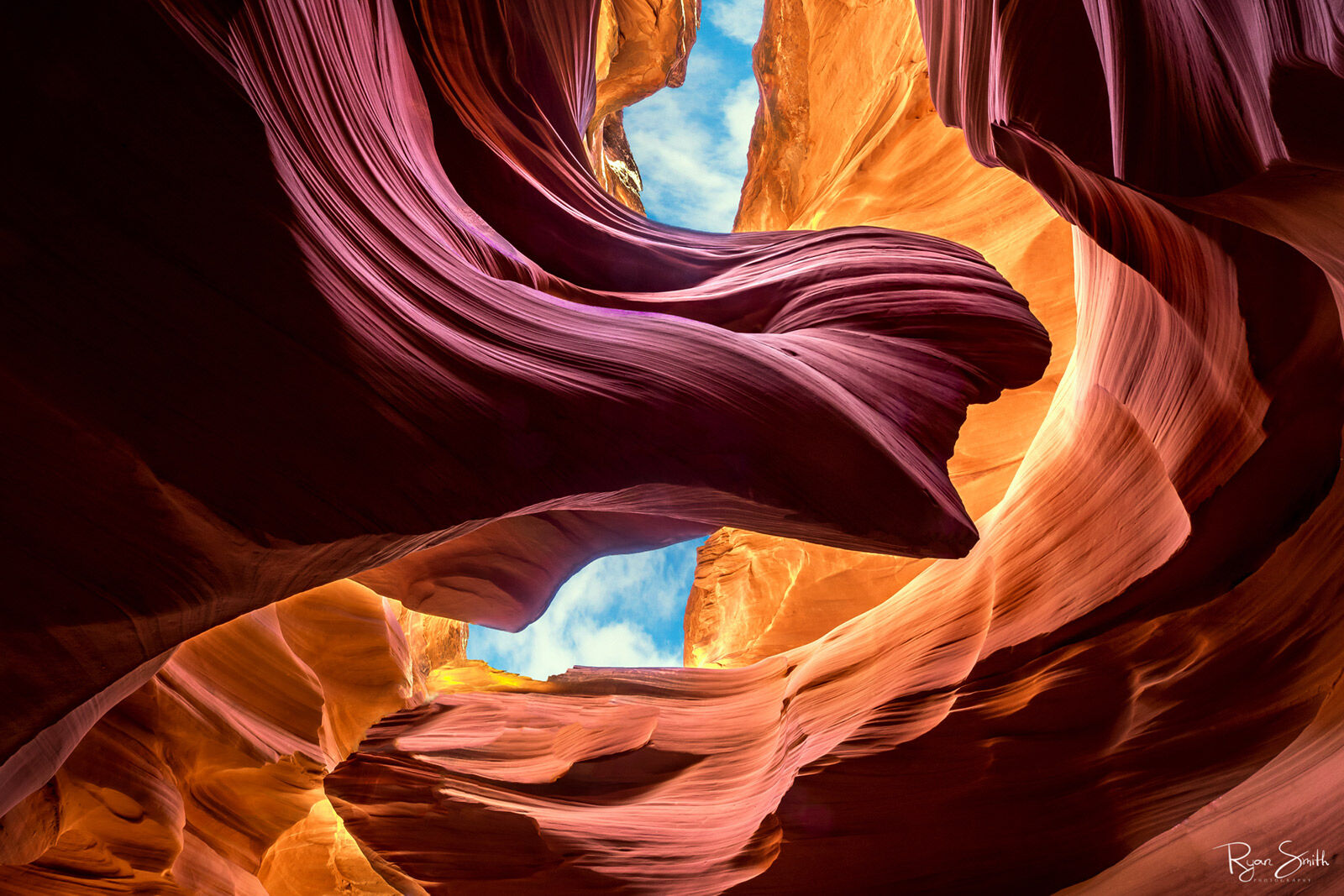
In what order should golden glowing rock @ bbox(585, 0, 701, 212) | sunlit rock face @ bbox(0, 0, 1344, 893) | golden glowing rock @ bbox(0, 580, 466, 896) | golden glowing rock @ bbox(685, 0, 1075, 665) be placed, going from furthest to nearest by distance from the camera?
1. golden glowing rock @ bbox(585, 0, 701, 212)
2. golden glowing rock @ bbox(685, 0, 1075, 665)
3. golden glowing rock @ bbox(0, 580, 466, 896)
4. sunlit rock face @ bbox(0, 0, 1344, 893)

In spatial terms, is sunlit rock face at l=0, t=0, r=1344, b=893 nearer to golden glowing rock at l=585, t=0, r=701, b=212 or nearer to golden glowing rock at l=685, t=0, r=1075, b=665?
golden glowing rock at l=685, t=0, r=1075, b=665

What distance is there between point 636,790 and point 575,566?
139 centimetres

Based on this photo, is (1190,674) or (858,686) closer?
(1190,674)

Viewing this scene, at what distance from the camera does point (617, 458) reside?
7.17 feet

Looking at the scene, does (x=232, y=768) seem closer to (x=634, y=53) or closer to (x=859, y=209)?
(x=859, y=209)

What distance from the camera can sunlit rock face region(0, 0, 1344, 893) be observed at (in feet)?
5.23

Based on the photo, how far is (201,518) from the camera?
1620 mm

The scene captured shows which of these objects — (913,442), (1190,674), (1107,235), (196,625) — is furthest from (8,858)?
(1107,235)

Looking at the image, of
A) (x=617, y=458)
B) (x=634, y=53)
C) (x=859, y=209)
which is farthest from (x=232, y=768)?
(x=634, y=53)

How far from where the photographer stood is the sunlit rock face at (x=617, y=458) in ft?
5.23

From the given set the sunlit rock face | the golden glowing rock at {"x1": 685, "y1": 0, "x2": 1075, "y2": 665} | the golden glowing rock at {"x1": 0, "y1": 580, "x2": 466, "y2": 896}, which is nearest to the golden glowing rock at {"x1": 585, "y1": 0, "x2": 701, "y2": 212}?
the golden glowing rock at {"x1": 685, "y1": 0, "x2": 1075, "y2": 665}

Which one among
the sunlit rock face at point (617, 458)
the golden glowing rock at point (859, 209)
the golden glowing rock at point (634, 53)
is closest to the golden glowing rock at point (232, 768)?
the sunlit rock face at point (617, 458)

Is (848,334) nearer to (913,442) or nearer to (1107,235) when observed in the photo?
(913,442)

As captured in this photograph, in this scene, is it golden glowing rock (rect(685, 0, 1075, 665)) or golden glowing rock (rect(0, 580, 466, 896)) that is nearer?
golden glowing rock (rect(0, 580, 466, 896))
